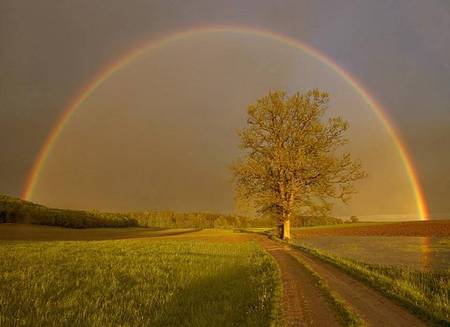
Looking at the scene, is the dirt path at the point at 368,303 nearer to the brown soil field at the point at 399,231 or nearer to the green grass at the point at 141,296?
the green grass at the point at 141,296

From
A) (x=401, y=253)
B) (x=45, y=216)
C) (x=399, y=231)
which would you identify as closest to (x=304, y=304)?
(x=401, y=253)

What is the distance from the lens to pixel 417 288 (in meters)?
12.7

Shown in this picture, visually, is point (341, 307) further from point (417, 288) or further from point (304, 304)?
point (417, 288)

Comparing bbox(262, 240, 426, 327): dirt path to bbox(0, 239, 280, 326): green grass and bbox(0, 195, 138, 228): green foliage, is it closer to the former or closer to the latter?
bbox(0, 239, 280, 326): green grass

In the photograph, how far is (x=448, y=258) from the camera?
2311cm

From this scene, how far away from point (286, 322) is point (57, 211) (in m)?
121

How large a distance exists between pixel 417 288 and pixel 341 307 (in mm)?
4847

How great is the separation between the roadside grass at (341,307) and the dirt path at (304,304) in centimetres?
16

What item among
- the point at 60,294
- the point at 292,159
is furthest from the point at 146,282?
the point at 292,159

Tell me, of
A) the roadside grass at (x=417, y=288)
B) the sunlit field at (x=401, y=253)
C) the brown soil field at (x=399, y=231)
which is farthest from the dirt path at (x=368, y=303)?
the brown soil field at (x=399, y=231)

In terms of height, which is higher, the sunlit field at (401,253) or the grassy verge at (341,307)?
the sunlit field at (401,253)

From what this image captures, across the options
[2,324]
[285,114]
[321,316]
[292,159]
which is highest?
[285,114]

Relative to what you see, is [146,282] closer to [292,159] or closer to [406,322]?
[406,322]

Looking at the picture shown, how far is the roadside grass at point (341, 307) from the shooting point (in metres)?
8.45
